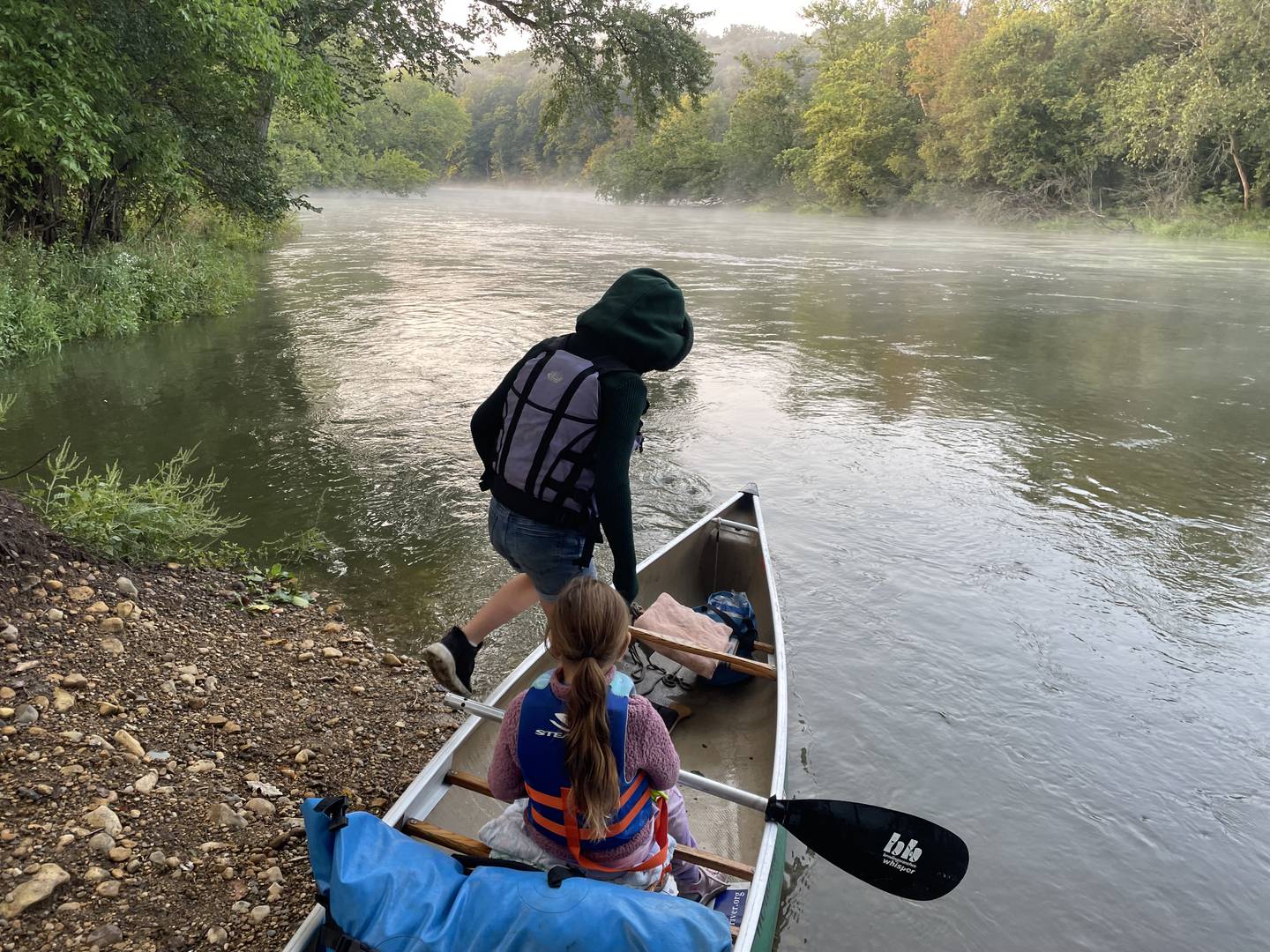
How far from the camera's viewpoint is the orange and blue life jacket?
2021 mm

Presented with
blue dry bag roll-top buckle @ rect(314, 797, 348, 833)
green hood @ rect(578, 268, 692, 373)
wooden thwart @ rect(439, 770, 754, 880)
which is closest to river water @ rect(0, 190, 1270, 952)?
wooden thwart @ rect(439, 770, 754, 880)

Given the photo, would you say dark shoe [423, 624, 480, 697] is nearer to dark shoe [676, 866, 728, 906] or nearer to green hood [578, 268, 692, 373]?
dark shoe [676, 866, 728, 906]

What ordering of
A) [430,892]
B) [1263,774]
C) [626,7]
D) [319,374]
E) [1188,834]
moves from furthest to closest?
[626,7] → [319,374] → [1263,774] → [1188,834] → [430,892]

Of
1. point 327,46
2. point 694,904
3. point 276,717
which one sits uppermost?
point 327,46

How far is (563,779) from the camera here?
2049 millimetres

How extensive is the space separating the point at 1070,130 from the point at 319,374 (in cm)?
3955

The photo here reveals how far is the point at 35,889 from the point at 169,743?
2.50 feet

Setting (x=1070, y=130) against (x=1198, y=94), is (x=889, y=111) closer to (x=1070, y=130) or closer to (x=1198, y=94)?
(x=1070, y=130)

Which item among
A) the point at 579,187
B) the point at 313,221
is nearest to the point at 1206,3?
the point at 313,221

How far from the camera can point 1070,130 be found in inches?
1518

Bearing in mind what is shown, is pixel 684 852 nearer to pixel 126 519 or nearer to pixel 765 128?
pixel 126 519

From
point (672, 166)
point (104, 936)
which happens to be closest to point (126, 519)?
point (104, 936)

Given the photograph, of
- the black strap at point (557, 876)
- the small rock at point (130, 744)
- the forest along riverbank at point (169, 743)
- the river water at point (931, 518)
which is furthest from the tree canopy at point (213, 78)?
the black strap at point (557, 876)

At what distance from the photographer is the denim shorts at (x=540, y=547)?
2873 millimetres
